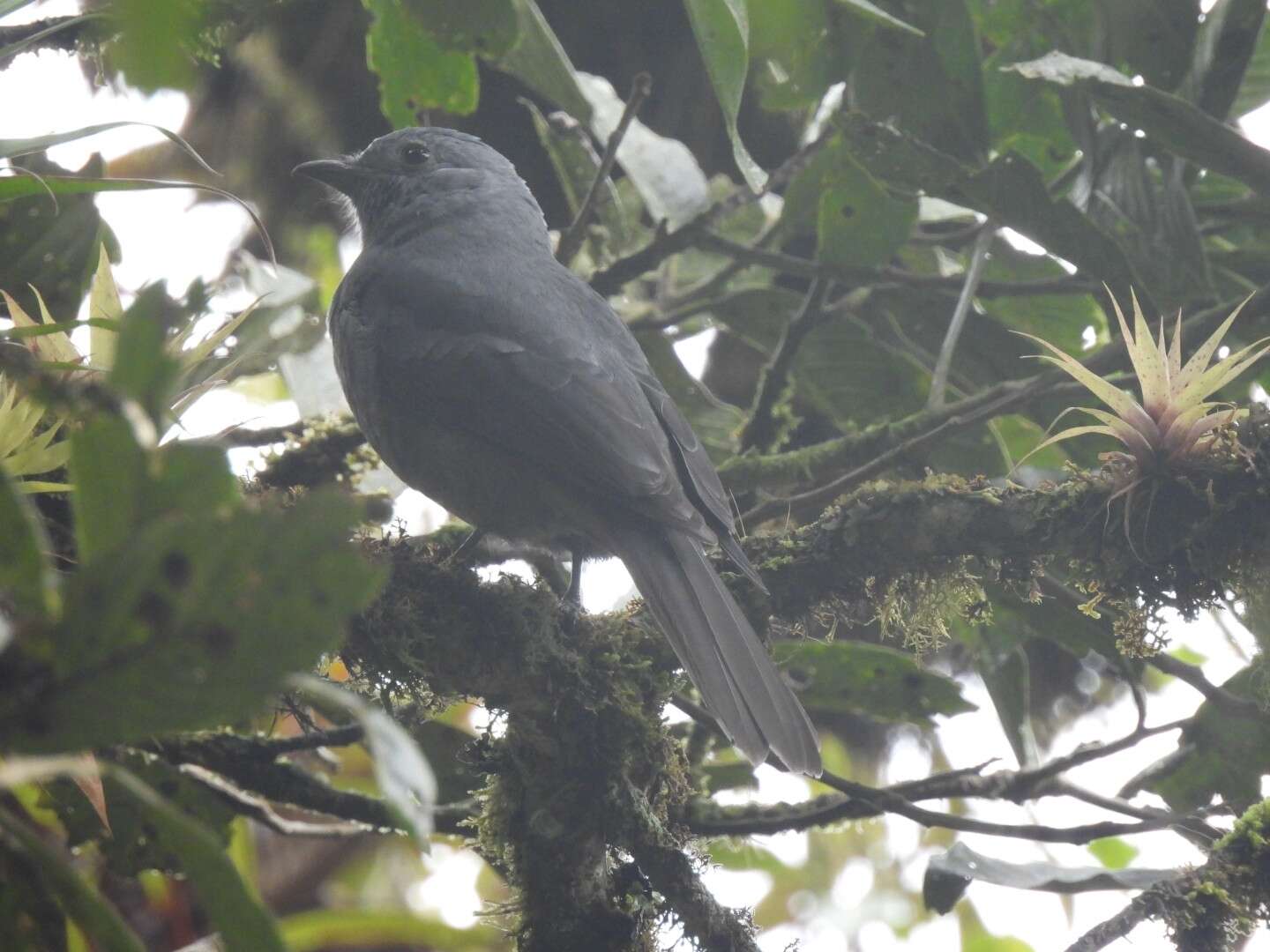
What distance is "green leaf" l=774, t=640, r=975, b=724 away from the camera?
10.5ft

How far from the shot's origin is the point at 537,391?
11.0 feet

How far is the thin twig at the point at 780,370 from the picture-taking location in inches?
151

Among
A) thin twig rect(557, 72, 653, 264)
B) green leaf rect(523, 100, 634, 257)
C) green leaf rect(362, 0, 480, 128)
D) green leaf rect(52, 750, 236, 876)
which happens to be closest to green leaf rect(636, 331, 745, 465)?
green leaf rect(523, 100, 634, 257)

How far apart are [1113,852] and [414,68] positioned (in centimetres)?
337

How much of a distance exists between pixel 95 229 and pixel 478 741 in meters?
1.51

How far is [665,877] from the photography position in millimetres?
2533

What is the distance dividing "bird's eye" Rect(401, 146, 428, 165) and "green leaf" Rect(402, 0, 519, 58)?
120 cm

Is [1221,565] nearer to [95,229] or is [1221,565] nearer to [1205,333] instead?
[1205,333]

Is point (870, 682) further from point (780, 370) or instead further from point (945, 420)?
point (780, 370)

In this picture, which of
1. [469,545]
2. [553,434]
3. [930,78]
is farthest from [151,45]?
[930,78]

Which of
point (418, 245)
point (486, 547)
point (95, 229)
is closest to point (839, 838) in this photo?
point (486, 547)

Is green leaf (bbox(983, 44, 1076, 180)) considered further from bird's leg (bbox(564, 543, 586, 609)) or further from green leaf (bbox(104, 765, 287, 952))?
green leaf (bbox(104, 765, 287, 952))

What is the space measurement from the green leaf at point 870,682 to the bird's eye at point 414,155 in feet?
7.64

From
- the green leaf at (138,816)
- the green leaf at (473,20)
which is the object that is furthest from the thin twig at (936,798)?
the green leaf at (473,20)
